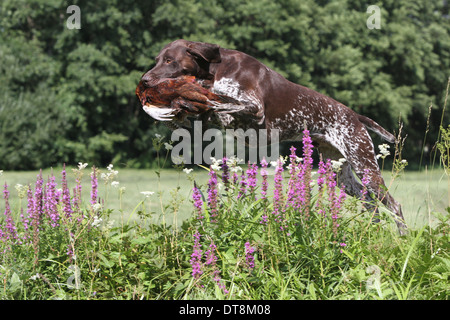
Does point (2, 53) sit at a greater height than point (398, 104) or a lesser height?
greater

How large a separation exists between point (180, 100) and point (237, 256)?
1364 mm

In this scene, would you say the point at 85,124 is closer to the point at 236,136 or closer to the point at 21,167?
the point at 21,167

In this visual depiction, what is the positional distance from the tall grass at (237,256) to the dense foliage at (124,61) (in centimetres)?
1883

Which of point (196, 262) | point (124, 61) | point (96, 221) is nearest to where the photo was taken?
point (196, 262)

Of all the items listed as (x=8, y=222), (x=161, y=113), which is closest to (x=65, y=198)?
(x=8, y=222)

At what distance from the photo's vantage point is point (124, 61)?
79.7 feet

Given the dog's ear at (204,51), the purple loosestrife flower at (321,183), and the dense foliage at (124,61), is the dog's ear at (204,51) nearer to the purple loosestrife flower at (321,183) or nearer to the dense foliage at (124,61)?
the purple loosestrife flower at (321,183)

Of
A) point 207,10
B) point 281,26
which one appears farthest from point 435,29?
point 207,10

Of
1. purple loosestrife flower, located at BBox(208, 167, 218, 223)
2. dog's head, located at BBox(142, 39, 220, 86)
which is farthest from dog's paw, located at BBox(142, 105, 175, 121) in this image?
purple loosestrife flower, located at BBox(208, 167, 218, 223)

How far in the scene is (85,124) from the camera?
2442cm

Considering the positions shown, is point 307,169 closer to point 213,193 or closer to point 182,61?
point 213,193

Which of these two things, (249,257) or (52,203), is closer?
(249,257)

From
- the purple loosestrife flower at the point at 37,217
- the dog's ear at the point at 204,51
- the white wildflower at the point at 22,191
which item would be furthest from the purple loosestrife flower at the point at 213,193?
the white wildflower at the point at 22,191
